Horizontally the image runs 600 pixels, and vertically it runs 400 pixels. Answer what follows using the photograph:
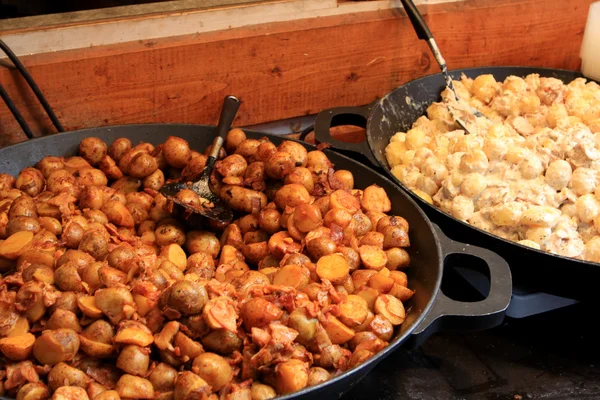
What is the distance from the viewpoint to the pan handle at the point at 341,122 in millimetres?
1932

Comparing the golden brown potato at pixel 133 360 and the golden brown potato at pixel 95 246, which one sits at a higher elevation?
the golden brown potato at pixel 95 246

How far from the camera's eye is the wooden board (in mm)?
1918

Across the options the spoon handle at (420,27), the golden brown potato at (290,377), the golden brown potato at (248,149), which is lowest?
the golden brown potato at (290,377)

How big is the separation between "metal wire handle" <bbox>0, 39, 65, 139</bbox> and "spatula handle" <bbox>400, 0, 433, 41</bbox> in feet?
4.01

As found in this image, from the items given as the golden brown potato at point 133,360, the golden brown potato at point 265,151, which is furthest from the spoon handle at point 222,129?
the golden brown potato at point 133,360

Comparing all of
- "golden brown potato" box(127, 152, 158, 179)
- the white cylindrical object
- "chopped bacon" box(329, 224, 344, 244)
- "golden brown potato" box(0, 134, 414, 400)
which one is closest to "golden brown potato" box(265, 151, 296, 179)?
"golden brown potato" box(0, 134, 414, 400)

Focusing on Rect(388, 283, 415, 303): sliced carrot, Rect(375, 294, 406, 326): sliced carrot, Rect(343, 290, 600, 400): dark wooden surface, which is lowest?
Rect(343, 290, 600, 400): dark wooden surface

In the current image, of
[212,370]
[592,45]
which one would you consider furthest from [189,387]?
[592,45]

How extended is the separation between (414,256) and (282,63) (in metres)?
0.91

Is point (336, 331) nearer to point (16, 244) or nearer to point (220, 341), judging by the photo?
point (220, 341)

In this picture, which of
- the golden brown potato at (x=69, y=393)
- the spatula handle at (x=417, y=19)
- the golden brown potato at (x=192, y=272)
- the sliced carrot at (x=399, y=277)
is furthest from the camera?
the spatula handle at (x=417, y=19)

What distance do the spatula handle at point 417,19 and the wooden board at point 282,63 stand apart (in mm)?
88

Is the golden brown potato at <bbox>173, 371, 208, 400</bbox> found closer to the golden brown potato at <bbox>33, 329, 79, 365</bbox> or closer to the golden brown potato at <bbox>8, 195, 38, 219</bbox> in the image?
the golden brown potato at <bbox>33, 329, 79, 365</bbox>

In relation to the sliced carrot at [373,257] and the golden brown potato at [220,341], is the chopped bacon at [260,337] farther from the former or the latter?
the sliced carrot at [373,257]
